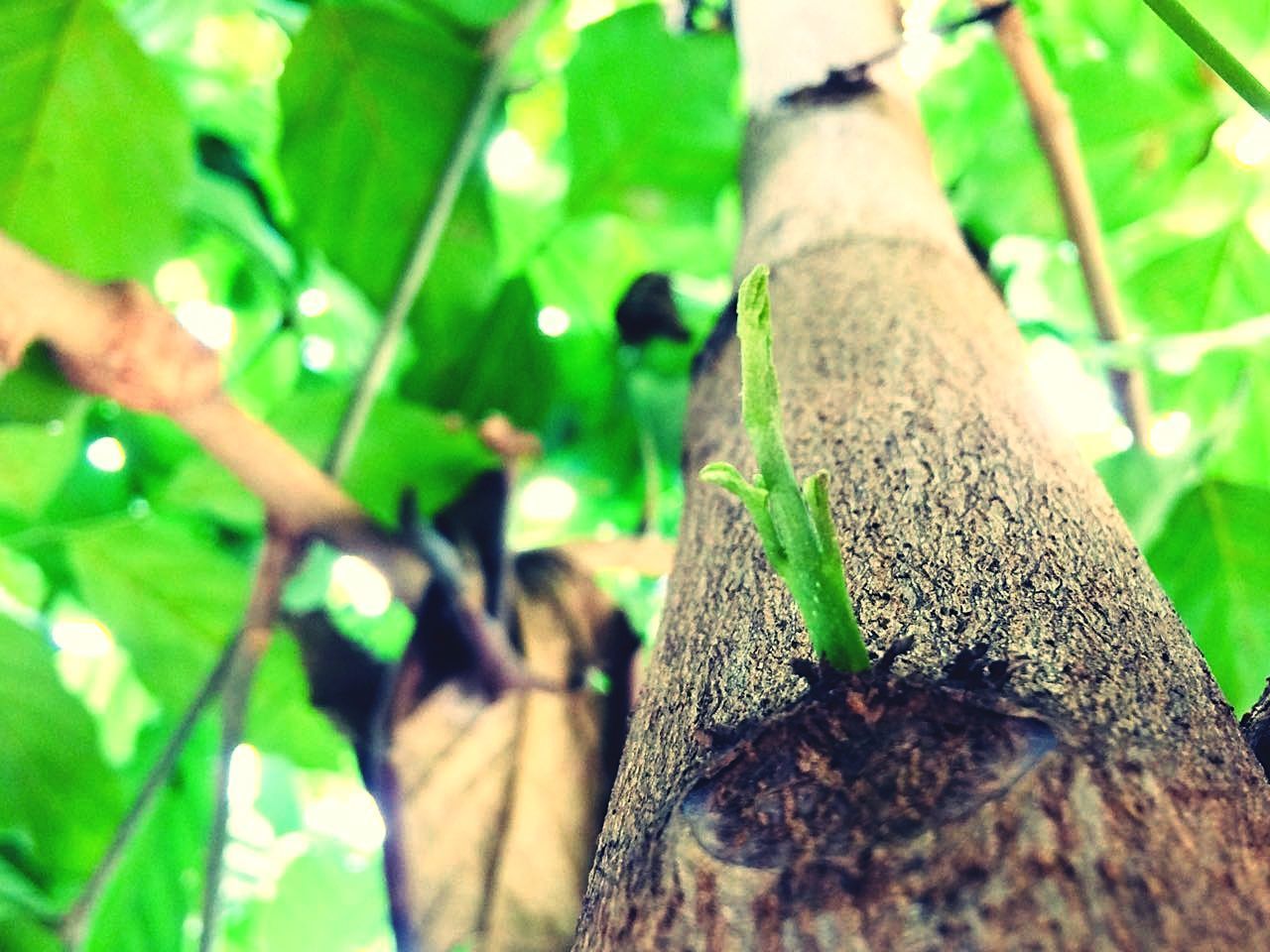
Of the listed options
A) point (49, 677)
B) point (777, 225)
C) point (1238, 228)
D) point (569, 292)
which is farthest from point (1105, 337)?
point (49, 677)

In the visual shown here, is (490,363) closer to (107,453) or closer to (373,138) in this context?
(373,138)

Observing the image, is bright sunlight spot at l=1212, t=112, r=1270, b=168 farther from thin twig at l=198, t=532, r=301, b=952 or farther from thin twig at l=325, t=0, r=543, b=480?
thin twig at l=198, t=532, r=301, b=952

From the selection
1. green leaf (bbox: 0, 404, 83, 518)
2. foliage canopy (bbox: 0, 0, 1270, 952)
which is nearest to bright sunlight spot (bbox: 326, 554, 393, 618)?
foliage canopy (bbox: 0, 0, 1270, 952)

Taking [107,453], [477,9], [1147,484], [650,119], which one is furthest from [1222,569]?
[107,453]

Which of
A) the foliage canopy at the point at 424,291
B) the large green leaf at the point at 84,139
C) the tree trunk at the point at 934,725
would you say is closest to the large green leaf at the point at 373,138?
the foliage canopy at the point at 424,291

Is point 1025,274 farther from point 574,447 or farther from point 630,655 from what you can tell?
point 630,655

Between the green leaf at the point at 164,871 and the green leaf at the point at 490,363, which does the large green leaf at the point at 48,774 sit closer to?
the green leaf at the point at 164,871
